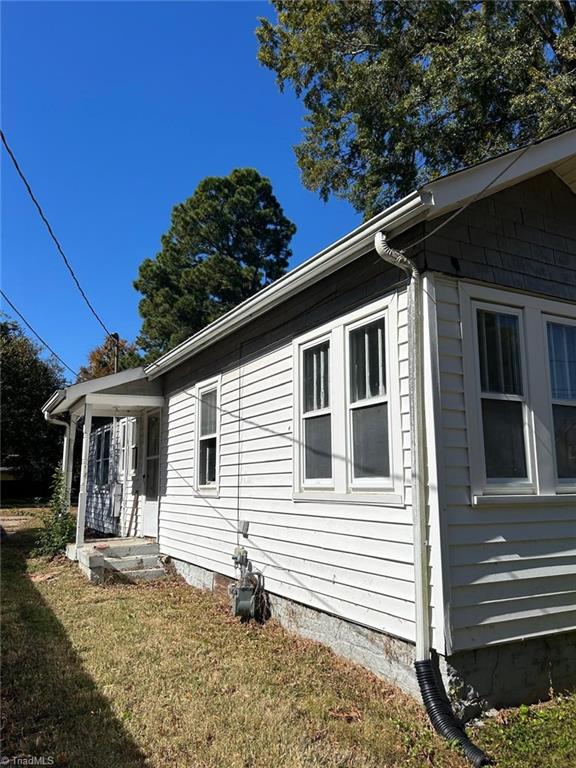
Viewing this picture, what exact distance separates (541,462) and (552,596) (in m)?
0.99

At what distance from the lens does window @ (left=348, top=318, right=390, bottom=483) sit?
4.37m

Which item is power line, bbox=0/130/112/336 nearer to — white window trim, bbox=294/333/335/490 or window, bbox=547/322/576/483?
white window trim, bbox=294/333/335/490

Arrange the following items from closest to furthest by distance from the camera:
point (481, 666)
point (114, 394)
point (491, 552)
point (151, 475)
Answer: point (481, 666) → point (491, 552) → point (114, 394) → point (151, 475)

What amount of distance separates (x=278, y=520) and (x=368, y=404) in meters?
1.93

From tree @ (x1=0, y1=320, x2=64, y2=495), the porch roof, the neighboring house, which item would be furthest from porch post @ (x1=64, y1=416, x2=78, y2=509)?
tree @ (x1=0, y1=320, x2=64, y2=495)

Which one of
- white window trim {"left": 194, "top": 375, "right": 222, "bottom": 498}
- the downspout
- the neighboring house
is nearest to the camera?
the downspout

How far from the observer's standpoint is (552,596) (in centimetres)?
404

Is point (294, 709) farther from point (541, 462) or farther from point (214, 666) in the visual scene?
point (541, 462)

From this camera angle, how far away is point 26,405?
1006 inches

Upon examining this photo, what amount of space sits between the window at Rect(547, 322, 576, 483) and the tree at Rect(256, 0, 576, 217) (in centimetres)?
592

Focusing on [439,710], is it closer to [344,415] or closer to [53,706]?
[344,415]

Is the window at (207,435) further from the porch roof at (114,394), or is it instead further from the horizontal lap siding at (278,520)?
the porch roof at (114,394)

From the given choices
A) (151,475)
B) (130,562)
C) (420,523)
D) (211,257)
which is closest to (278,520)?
(420,523)

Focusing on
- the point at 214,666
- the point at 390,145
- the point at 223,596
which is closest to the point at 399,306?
the point at 214,666
